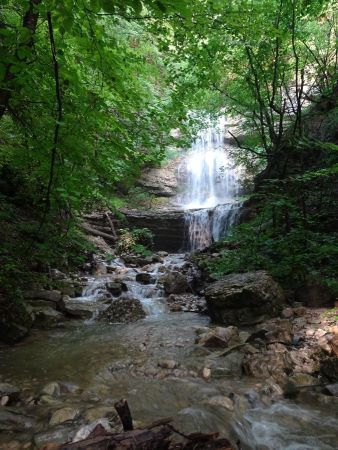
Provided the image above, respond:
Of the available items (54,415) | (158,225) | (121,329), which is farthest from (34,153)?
(158,225)

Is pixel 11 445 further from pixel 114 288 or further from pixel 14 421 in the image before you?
pixel 114 288

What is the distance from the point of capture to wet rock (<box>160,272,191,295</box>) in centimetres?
799

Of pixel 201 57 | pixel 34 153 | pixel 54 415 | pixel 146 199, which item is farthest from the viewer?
pixel 146 199

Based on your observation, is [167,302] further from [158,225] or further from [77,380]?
[158,225]

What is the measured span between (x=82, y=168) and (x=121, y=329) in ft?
10.1

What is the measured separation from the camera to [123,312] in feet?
20.1

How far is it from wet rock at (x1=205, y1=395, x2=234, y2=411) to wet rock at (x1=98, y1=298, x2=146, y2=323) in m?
3.29

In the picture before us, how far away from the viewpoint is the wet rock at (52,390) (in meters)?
2.86

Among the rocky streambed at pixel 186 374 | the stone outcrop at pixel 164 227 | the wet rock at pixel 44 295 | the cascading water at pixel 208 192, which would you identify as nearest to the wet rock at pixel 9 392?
the rocky streambed at pixel 186 374

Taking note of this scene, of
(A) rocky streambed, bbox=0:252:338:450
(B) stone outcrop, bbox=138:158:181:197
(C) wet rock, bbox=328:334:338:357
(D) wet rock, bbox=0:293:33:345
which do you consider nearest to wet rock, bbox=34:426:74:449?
(A) rocky streambed, bbox=0:252:338:450

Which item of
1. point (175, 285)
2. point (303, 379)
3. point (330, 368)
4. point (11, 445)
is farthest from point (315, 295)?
point (11, 445)

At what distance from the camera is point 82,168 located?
3480mm

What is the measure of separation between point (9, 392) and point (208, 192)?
55.5ft

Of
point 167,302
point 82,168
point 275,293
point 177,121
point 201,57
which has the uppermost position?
point 201,57
